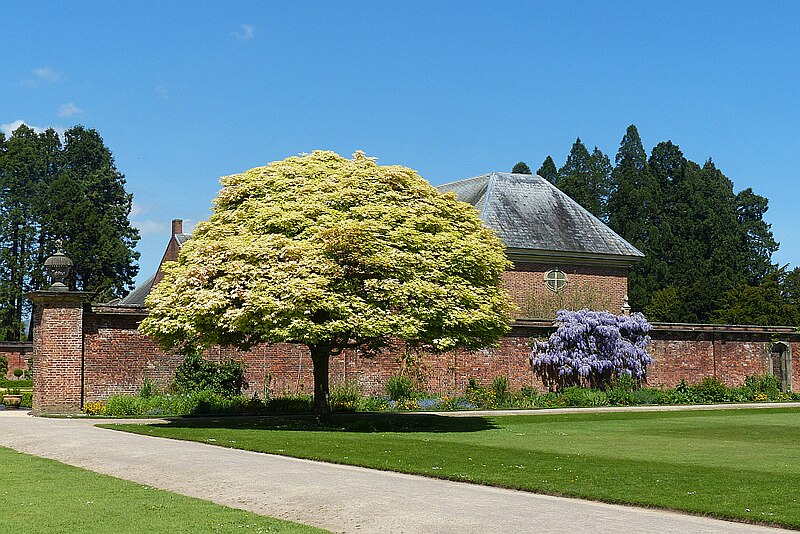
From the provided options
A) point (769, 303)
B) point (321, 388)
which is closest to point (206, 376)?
point (321, 388)

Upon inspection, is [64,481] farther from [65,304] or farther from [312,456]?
[65,304]

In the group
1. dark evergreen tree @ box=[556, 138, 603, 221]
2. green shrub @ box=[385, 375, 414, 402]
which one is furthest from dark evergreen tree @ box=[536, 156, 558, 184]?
green shrub @ box=[385, 375, 414, 402]

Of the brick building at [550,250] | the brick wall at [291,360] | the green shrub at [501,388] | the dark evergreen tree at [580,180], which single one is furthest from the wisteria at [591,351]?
the dark evergreen tree at [580,180]

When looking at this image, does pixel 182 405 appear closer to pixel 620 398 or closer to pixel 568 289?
pixel 620 398

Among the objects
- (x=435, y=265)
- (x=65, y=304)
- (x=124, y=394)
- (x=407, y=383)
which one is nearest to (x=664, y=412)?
(x=407, y=383)

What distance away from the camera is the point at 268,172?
24531 mm

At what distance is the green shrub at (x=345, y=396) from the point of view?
28.8m

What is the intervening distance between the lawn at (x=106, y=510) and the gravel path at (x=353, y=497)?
440 millimetres

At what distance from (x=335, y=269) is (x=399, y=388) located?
1008 cm

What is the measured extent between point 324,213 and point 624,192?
62783mm

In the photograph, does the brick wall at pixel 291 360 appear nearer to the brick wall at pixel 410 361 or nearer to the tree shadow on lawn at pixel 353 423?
the brick wall at pixel 410 361

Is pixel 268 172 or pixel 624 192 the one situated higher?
pixel 624 192

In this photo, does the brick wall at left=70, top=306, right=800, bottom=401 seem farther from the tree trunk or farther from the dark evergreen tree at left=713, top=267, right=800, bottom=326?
the dark evergreen tree at left=713, top=267, right=800, bottom=326

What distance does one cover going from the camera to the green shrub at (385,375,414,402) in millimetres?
31141
